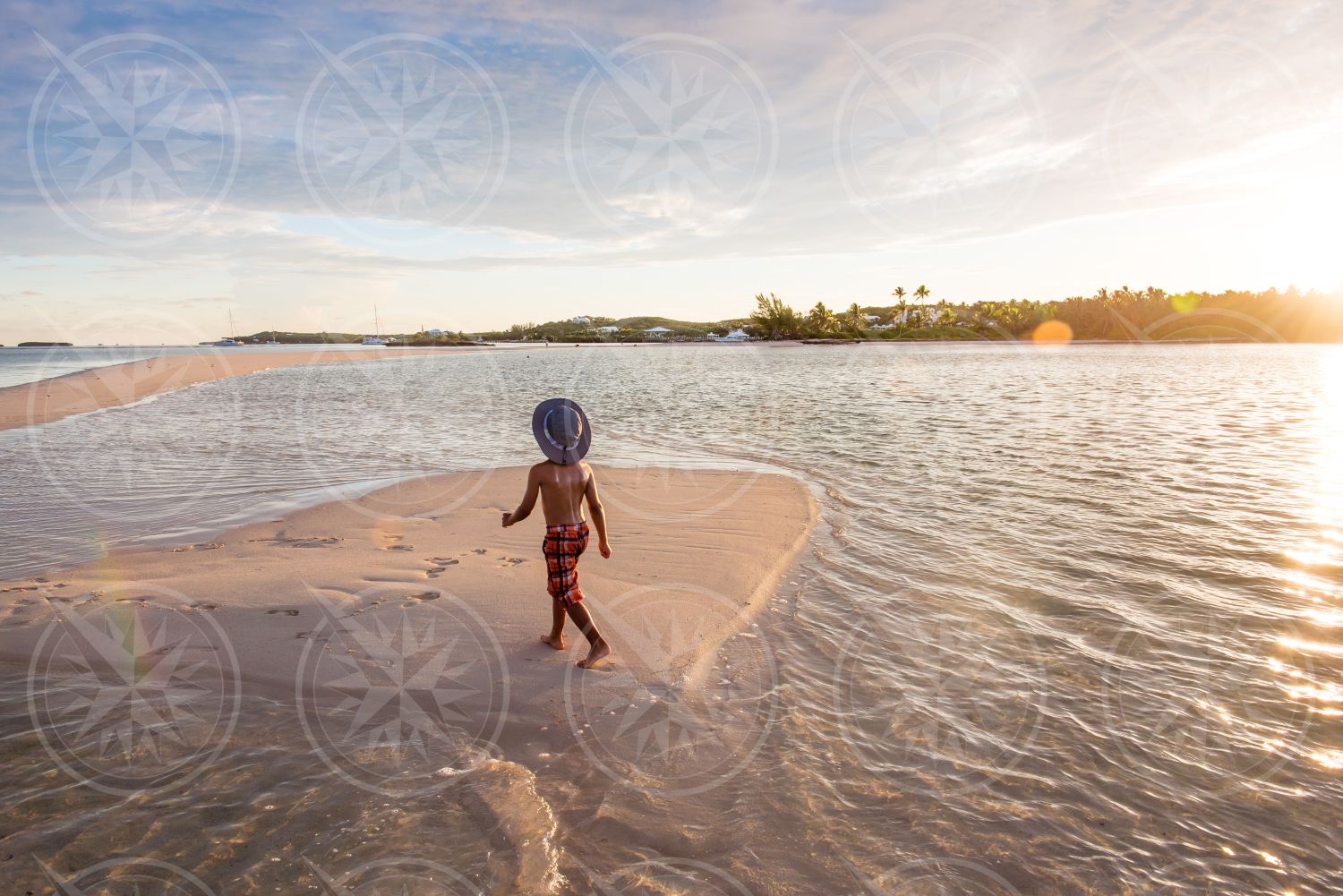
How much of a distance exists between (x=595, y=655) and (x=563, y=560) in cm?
81

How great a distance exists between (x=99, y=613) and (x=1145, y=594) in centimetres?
1035

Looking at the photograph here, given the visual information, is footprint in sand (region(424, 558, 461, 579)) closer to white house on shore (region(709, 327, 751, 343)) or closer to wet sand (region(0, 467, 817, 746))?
wet sand (region(0, 467, 817, 746))

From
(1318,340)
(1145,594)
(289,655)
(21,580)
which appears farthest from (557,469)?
(1318,340)

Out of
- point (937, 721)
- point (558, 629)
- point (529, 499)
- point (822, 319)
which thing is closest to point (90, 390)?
point (529, 499)

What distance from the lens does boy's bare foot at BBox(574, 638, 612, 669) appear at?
4957 millimetres

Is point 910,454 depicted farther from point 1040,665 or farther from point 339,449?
point 339,449

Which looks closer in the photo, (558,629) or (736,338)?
(558,629)

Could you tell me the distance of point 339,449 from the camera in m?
15.2

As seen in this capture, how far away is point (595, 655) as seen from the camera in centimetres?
499

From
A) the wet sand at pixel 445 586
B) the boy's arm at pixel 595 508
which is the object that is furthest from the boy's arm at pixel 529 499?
the wet sand at pixel 445 586

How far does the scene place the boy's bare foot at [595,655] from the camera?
4.96 meters

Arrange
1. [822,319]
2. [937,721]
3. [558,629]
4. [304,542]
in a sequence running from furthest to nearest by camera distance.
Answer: [822,319] → [304,542] → [558,629] → [937,721]

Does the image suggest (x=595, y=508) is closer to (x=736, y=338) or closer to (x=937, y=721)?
(x=937, y=721)

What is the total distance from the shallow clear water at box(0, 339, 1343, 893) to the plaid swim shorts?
1299 mm
